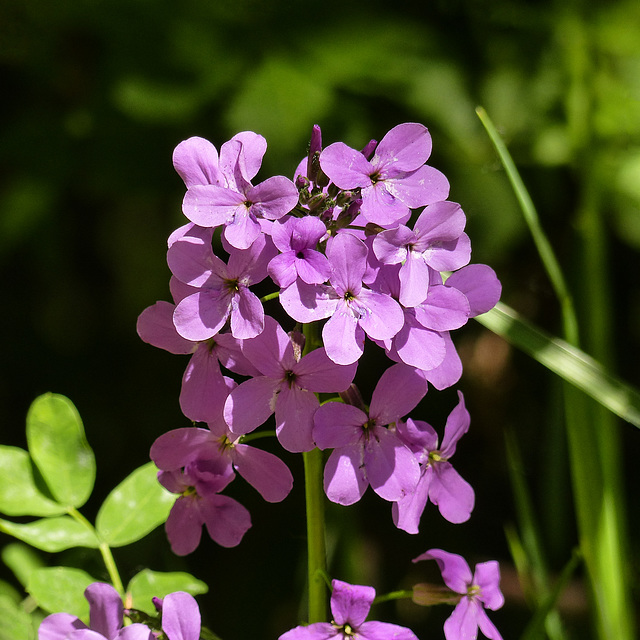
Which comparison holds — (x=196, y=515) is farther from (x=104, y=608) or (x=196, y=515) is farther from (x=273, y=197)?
(x=273, y=197)

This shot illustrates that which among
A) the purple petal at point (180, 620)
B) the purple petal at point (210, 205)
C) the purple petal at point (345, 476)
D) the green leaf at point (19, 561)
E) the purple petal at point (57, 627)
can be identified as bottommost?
the green leaf at point (19, 561)

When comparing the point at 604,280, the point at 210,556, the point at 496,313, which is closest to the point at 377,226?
the point at 496,313

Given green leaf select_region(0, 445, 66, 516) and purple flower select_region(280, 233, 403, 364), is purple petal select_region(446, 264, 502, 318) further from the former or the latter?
green leaf select_region(0, 445, 66, 516)

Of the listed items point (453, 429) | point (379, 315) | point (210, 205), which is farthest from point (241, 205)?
point (453, 429)

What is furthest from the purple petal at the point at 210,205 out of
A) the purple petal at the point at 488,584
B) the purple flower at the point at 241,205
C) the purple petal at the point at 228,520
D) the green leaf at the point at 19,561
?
the green leaf at the point at 19,561

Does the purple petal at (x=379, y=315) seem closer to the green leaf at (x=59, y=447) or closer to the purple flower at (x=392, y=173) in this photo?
the purple flower at (x=392, y=173)
